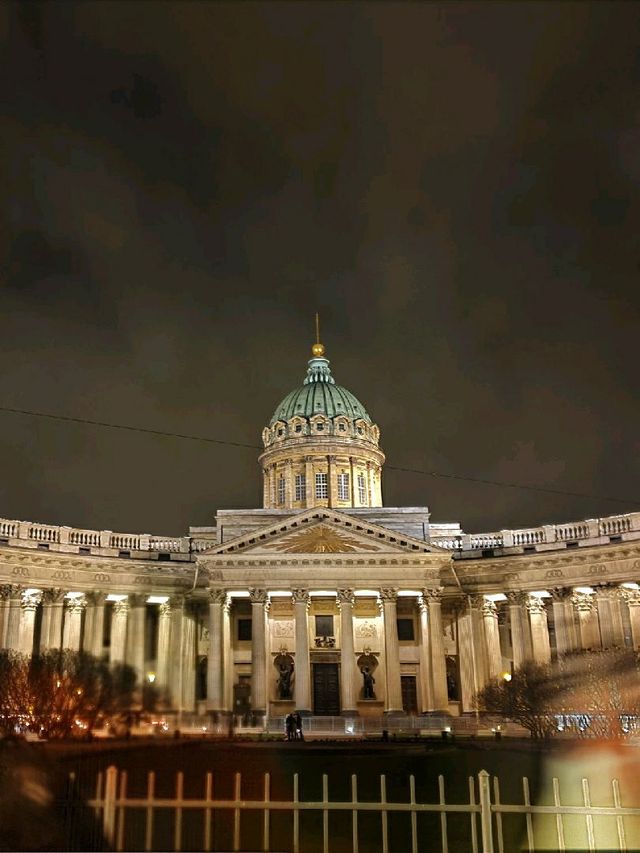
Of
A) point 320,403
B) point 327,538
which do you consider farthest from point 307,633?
point 320,403

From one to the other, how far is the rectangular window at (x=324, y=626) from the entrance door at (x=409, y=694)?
19.5 ft

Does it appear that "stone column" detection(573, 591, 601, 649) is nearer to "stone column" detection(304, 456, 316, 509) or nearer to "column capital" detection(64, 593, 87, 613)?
"stone column" detection(304, 456, 316, 509)

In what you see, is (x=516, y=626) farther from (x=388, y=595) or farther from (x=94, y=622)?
(x=94, y=622)

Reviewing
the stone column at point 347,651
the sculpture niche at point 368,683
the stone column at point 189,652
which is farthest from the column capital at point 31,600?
the sculpture niche at point 368,683

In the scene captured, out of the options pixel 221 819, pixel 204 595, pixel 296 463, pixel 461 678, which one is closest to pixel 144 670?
pixel 204 595

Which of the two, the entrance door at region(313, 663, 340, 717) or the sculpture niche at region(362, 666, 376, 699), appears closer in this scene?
the entrance door at region(313, 663, 340, 717)

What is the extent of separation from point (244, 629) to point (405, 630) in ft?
37.5

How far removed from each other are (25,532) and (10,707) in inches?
927

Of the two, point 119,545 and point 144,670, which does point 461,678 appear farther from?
point 119,545

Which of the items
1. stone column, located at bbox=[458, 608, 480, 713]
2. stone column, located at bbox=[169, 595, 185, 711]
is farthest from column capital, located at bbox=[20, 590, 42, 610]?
stone column, located at bbox=[458, 608, 480, 713]

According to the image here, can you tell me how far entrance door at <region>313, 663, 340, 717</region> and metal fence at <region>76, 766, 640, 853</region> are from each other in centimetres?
4059

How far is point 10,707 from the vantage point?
1326 inches

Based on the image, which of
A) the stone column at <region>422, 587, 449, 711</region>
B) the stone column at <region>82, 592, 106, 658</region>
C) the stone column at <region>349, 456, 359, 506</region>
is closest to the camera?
the stone column at <region>422, 587, 449, 711</region>

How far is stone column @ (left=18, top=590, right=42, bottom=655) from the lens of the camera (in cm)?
5394
